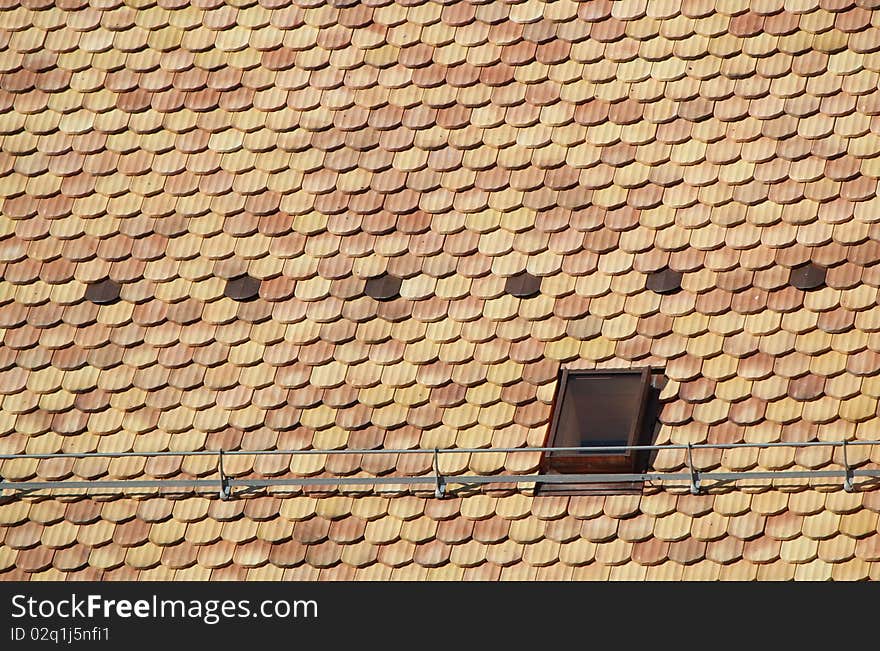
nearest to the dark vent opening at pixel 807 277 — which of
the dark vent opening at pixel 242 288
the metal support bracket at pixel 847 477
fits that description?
the metal support bracket at pixel 847 477

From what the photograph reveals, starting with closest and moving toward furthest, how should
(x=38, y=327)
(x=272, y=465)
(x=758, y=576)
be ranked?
(x=758, y=576) < (x=272, y=465) < (x=38, y=327)

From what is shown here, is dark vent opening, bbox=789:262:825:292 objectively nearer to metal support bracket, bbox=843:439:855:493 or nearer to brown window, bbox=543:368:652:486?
brown window, bbox=543:368:652:486

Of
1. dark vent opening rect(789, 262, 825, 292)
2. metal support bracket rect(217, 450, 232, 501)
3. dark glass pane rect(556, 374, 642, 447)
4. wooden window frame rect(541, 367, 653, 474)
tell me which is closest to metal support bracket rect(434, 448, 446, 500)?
wooden window frame rect(541, 367, 653, 474)

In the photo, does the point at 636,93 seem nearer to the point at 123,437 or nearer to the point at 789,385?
the point at 789,385

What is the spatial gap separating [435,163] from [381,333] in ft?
4.41

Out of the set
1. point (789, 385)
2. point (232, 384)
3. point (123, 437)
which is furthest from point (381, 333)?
point (789, 385)

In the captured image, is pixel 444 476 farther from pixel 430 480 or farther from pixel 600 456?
pixel 600 456

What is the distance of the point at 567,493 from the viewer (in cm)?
1189

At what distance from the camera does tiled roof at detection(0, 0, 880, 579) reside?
11875 mm

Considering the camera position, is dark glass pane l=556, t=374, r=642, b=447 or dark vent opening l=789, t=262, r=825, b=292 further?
dark vent opening l=789, t=262, r=825, b=292

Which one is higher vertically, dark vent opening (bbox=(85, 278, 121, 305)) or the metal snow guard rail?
dark vent opening (bbox=(85, 278, 121, 305))

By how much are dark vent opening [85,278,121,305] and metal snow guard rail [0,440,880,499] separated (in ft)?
3.93

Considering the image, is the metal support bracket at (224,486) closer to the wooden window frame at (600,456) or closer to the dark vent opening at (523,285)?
the wooden window frame at (600,456)

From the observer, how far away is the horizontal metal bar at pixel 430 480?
457 inches
